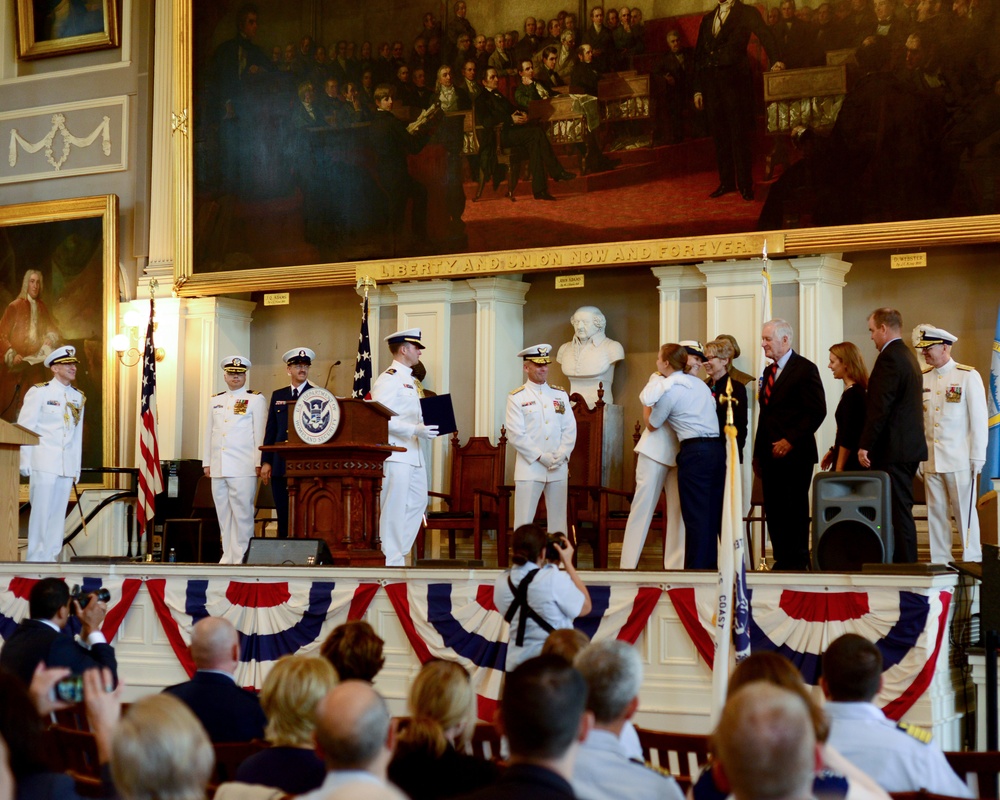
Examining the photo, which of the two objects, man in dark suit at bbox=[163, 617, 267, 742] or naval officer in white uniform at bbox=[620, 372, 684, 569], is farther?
naval officer in white uniform at bbox=[620, 372, 684, 569]

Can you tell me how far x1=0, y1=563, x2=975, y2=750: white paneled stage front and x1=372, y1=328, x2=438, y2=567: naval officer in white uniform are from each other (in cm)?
117

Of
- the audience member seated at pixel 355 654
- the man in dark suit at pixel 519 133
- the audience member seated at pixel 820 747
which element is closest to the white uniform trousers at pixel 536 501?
the man in dark suit at pixel 519 133

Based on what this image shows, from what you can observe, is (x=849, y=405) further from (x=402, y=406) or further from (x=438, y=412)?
(x=402, y=406)

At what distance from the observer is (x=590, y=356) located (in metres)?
12.1

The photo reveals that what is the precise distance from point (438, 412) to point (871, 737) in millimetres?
6388

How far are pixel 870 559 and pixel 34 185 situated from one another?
34.8 feet

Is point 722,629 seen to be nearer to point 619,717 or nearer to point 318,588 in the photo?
point 318,588

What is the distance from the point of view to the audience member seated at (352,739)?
9.29ft

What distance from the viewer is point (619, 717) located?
3512 millimetres

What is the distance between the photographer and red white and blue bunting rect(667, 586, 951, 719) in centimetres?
704

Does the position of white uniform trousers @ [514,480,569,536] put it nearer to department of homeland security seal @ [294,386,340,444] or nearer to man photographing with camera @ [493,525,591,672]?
department of homeland security seal @ [294,386,340,444]

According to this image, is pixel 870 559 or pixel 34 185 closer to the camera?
pixel 870 559

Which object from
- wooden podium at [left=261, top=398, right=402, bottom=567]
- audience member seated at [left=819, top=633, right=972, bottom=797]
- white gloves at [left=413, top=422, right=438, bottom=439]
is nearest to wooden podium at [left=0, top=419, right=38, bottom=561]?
wooden podium at [left=261, top=398, right=402, bottom=567]

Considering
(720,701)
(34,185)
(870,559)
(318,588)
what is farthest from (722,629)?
(34,185)
